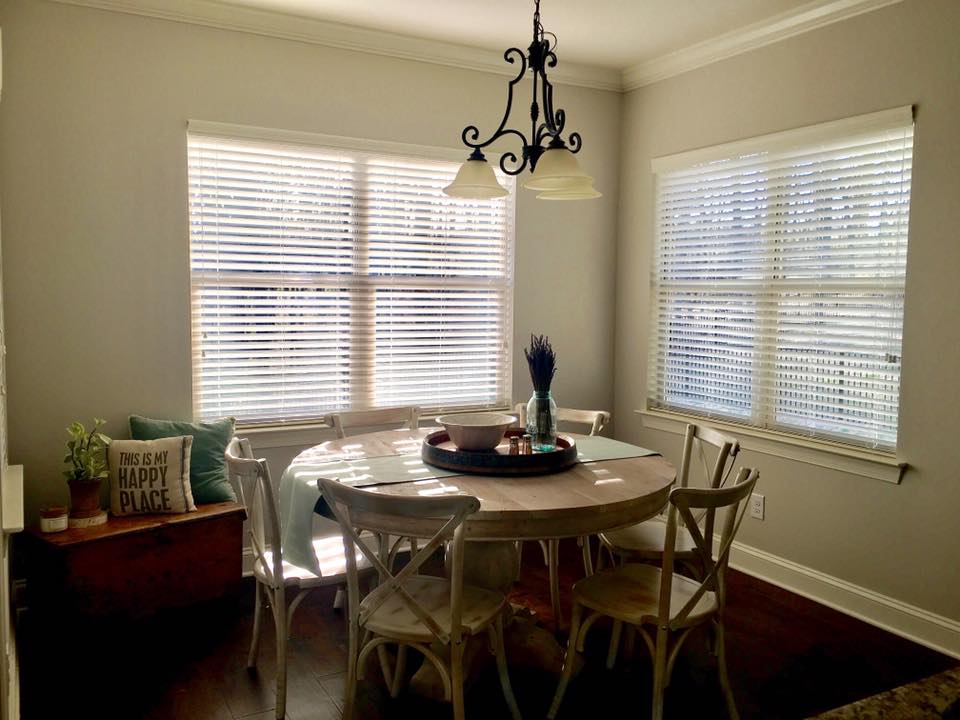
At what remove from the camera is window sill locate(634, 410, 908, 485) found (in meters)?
3.16

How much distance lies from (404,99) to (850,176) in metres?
2.15

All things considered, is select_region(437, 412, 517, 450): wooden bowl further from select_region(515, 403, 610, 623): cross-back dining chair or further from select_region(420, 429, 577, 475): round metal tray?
select_region(515, 403, 610, 623): cross-back dining chair

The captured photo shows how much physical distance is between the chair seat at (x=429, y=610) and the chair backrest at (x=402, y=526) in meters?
0.03

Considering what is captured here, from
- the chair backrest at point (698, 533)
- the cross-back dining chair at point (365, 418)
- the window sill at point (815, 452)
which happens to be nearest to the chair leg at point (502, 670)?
the chair backrest at point (698, 533)

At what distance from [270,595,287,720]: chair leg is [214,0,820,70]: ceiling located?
2567 millimetres

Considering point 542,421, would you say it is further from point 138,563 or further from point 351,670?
point 138,563

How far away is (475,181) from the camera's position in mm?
2695

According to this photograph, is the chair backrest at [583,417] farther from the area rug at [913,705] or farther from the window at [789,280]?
the area rug at [913,705]

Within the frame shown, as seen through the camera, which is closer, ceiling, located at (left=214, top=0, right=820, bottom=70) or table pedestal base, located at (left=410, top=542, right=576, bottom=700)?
table pedestal base, located at (left=410, top=542, right=576, bottom=700)

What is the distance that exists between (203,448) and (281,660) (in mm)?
1218

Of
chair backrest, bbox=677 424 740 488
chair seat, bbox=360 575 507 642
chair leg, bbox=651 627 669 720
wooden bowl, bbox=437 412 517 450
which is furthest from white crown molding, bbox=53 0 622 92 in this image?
chair leg, bbox=651 627 669 720

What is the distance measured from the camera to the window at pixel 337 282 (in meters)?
3.57

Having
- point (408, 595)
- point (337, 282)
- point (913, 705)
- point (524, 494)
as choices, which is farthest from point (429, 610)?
point (337, 282)

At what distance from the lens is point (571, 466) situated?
269 centimetres
